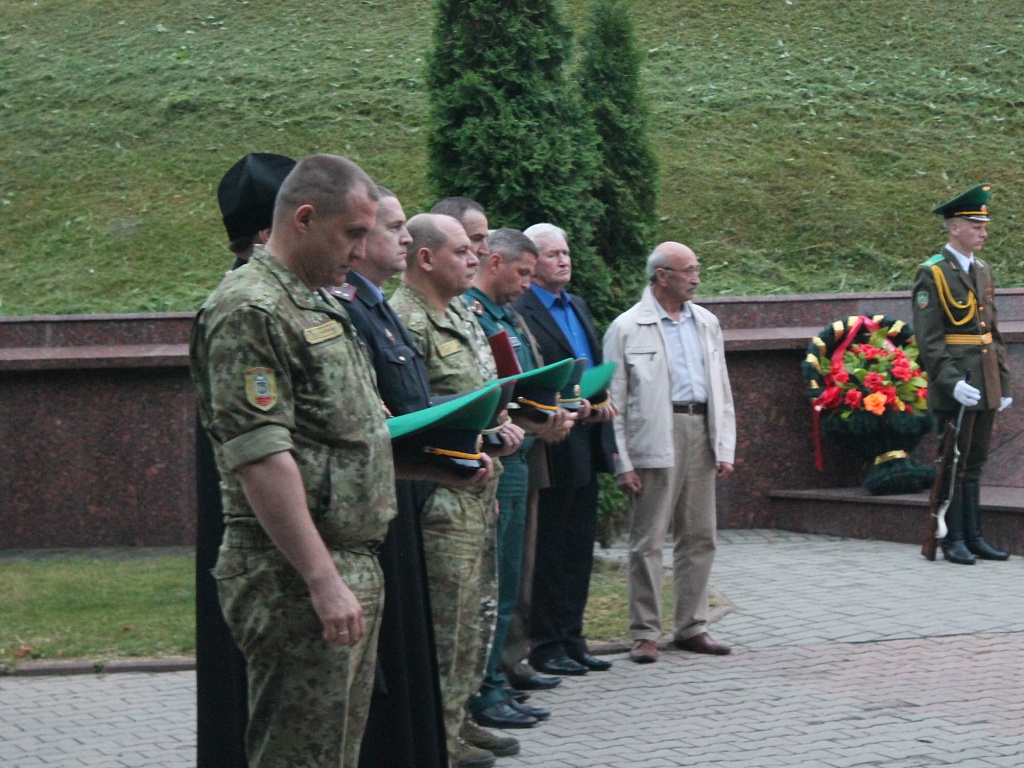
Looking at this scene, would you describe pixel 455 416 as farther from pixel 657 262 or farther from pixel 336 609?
pixel 657 262

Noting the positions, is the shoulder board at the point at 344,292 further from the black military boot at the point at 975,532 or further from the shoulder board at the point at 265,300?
the black military boot at the point at 975,532

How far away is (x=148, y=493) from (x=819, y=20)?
1236 cm

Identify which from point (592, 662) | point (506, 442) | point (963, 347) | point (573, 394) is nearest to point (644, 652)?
point (592, 662)

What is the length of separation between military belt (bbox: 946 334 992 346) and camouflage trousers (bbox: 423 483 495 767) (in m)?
5.39

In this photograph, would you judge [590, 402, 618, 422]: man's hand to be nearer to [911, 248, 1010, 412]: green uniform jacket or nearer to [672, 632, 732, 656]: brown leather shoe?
[672, 632, 732, 656]: brown leather shoe

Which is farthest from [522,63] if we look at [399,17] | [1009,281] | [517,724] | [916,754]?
[399,17]

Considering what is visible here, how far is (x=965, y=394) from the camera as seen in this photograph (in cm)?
898

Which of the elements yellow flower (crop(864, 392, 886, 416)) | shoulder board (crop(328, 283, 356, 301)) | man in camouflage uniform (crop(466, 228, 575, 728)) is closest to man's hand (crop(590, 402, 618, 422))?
man in camouflage uniform (crop(466, 228, 575, 728))

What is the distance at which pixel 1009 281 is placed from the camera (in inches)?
510

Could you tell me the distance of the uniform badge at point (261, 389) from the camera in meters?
3.00

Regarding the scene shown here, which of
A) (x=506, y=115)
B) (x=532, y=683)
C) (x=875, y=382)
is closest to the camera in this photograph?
(x=532, y=683)

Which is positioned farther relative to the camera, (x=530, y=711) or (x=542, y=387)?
(x=530, y=711)

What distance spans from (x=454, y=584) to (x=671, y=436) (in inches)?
101

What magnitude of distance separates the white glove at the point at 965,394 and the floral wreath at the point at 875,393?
0.99 metres
